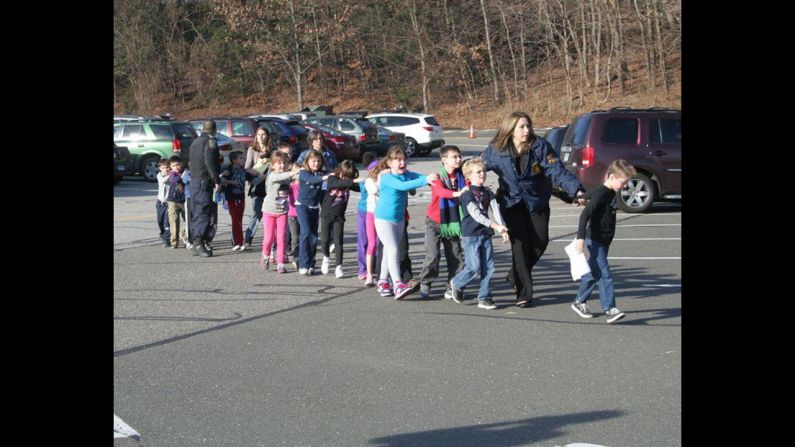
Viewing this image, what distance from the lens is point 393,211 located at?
→ 10.3 meters

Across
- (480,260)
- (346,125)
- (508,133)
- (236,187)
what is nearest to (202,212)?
(236,187)

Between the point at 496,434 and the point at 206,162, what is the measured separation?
339 inches

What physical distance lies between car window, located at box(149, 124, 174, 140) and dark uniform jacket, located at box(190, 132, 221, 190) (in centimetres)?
1511

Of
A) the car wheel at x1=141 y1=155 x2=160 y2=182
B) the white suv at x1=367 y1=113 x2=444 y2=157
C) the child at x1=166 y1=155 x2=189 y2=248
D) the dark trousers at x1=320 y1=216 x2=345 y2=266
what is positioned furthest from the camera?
the white suv at x1=367 y1=113 x2=444 y2=157

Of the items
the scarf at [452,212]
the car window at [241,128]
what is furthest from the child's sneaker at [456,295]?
the car window at [241,128]

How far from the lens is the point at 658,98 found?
46.8m

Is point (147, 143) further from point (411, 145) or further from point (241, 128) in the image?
point (411, 145)

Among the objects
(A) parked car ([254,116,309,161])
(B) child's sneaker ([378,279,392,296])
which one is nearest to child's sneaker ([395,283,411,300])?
(B) child's sneaker ([378,279,392,296])

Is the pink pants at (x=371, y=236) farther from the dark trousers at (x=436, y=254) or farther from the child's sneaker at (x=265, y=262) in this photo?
the child's sneaker at (x=265, y=262)

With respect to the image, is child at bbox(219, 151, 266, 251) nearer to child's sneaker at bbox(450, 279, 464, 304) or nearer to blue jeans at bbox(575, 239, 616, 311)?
child's sneaker at bbox(450, 279, 464, 304)

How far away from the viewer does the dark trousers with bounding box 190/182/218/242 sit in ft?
44.8

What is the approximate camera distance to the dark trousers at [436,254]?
33.1 ft
